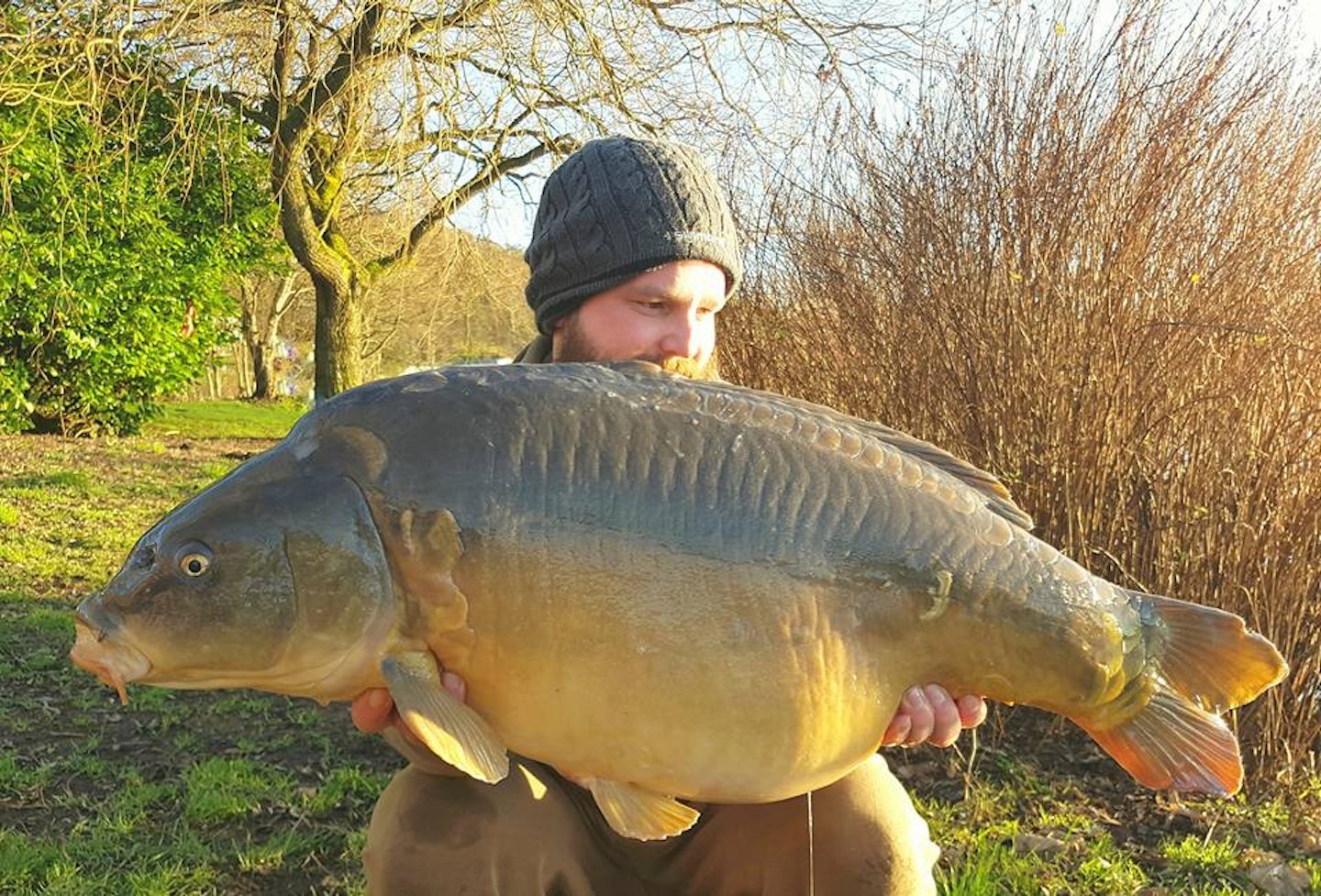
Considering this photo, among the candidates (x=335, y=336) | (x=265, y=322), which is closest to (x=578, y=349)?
(x=335, y=336)

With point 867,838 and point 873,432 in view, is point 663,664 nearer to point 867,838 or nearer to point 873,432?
point 873,432

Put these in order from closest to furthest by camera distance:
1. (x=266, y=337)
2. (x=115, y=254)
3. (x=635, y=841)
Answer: (x=635, y=841) → (x=115, y=254) → (x=266, y=337)

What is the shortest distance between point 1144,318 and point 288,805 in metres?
3.30

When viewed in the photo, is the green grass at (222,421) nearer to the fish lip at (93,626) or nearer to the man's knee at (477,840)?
the man's knee at (477,840)

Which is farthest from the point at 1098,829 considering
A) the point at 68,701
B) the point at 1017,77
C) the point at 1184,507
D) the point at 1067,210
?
the point at 68,701

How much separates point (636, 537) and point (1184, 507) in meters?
2.93

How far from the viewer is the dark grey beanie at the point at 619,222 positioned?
2.45m

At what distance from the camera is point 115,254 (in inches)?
434

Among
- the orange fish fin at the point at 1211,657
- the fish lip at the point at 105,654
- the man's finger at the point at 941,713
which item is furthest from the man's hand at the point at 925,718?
the fish lip at the point at 105,654

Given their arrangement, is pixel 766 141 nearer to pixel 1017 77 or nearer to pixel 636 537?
pixel 1017 77

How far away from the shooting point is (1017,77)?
4203mm

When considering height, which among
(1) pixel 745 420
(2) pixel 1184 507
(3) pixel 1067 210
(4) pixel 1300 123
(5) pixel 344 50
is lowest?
(2) pixel 1184 507

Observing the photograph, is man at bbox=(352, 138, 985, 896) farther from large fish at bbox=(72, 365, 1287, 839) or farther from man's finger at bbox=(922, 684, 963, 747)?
large fish at bbox=(72, 365, 1287, 839)

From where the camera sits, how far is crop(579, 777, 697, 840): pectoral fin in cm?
176
